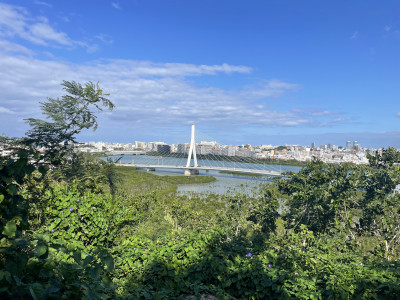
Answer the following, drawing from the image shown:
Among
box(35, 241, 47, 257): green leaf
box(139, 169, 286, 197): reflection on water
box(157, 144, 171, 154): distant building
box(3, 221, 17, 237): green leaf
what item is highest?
box(157, 144, 171, 154): distant building

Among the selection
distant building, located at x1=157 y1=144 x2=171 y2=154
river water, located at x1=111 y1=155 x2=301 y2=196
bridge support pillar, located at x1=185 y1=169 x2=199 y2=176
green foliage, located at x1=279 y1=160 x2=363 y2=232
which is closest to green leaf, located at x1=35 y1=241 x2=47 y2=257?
green foliage, located at x1=279 y1=160 x2=363 y2=232

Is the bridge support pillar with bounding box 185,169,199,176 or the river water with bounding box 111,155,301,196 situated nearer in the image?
the river water with bounding box 111,155,301,196

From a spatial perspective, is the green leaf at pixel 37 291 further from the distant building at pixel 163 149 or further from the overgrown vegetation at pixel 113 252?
the distant building at pixel 163 149

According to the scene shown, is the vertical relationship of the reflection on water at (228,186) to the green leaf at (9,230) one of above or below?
below

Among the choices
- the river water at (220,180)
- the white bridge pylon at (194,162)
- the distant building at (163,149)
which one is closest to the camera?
the river water at (220,180)

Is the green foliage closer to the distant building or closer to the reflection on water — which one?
the reflection on water

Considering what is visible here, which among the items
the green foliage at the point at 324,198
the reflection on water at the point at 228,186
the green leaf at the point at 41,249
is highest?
the green leaf at the point at 41,249

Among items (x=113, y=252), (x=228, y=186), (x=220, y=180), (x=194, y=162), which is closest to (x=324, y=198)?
(x=113, y=252)

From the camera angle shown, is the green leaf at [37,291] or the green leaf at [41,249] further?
the green leaf at [41,249]

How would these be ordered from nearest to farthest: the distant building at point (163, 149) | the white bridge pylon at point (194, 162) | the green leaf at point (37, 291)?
the green leaf at point (37, 291)
the white bridge pylon at point (194, 162)
the distant building at point (163, 149)

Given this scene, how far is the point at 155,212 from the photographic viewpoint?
37.9ft

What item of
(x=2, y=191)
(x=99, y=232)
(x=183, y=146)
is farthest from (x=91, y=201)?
(x=183, y=146)

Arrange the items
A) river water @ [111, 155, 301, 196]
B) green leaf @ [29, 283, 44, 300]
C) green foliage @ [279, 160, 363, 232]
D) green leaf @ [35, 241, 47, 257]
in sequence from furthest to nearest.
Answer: river water @ [111, 155, 301, 196]
green foliage @ [279, 160, 363, 232]
green leaf @ [35, 241, 47, 257]
green leaf @ [29, 283, 44, 300]

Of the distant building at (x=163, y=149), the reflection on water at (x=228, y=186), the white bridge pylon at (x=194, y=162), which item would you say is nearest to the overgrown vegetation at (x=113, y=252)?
the reflection on water at (x=228, y=186)
